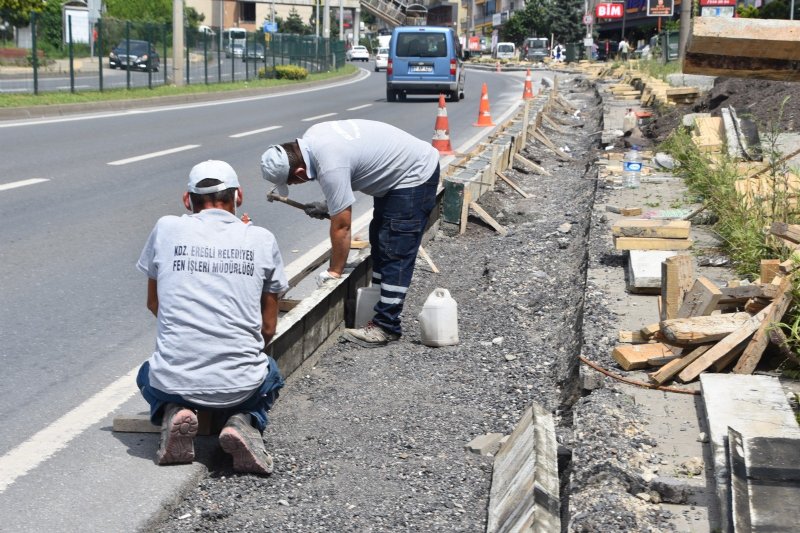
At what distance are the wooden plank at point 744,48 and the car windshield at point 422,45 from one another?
25882 millimetres

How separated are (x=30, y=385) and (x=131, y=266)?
265 centimetres

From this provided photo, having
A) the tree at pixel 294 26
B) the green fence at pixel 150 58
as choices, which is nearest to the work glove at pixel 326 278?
the green fence at pixel 150 58

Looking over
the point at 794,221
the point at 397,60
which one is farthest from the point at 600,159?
the point at 397,60

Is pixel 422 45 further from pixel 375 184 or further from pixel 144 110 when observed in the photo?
pixel 375 184

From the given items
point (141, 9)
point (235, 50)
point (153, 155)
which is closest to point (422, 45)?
point (235, 50)

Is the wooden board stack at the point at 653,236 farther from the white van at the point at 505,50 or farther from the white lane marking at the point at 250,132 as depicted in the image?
the white van at the point at 505,50

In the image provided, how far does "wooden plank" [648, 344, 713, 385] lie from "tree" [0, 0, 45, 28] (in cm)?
2681

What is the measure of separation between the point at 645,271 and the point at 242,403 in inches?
121

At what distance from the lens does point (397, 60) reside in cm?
2930

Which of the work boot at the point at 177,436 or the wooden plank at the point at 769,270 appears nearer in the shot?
the work boot at the point at 177,436

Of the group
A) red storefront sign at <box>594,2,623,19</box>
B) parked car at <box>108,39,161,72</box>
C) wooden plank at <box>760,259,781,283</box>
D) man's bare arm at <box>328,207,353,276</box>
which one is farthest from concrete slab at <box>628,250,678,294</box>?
red storefront sign at <box>594,2,623,19</box>

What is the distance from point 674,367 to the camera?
4.84 meters

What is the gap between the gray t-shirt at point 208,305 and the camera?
434 cm

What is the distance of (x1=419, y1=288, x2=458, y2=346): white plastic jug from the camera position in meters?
6.16
